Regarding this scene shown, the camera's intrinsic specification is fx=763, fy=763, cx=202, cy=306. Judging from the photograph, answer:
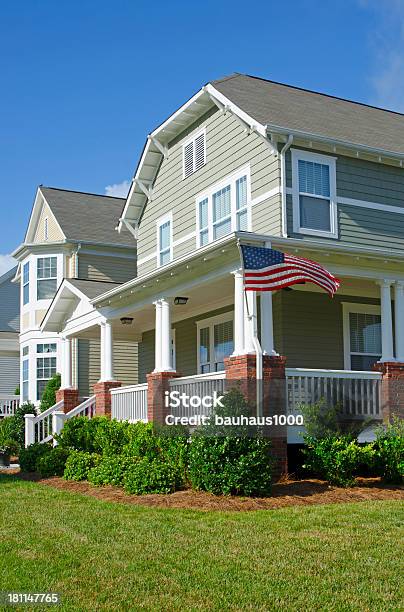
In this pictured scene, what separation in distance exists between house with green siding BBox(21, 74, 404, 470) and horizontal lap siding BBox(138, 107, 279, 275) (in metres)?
0.05

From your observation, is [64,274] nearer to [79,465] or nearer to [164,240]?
[164,240]

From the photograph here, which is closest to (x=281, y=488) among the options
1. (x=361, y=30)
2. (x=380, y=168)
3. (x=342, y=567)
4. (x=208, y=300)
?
(x=342, y=567)

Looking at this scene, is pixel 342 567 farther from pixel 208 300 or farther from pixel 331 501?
pixel 208 300

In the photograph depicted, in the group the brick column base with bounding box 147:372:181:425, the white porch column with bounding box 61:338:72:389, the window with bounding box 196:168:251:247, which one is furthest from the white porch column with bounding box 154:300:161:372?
the white porch column with bounding box 61:338:72:389

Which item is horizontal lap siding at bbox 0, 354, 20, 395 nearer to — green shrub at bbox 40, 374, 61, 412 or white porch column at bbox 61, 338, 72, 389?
green shrub at bbox 40, 374, 61, 412

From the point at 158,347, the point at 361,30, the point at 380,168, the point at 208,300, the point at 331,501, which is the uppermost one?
the point at 361,30

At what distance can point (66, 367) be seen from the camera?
70.6 ft

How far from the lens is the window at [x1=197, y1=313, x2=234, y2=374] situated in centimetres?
1855

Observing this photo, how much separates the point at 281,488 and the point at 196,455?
1.48 meters

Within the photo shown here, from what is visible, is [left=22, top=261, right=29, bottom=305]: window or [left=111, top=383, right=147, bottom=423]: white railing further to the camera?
[left=22, top=261, right=29, bottom=305]: window

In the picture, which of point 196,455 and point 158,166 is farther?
point 158,166

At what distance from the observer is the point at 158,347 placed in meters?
16.2

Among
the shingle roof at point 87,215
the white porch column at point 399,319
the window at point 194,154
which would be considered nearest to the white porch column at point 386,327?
the white porch column at point 399,319

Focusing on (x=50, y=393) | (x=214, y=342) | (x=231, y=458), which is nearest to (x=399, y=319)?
(x=231, y=458)
